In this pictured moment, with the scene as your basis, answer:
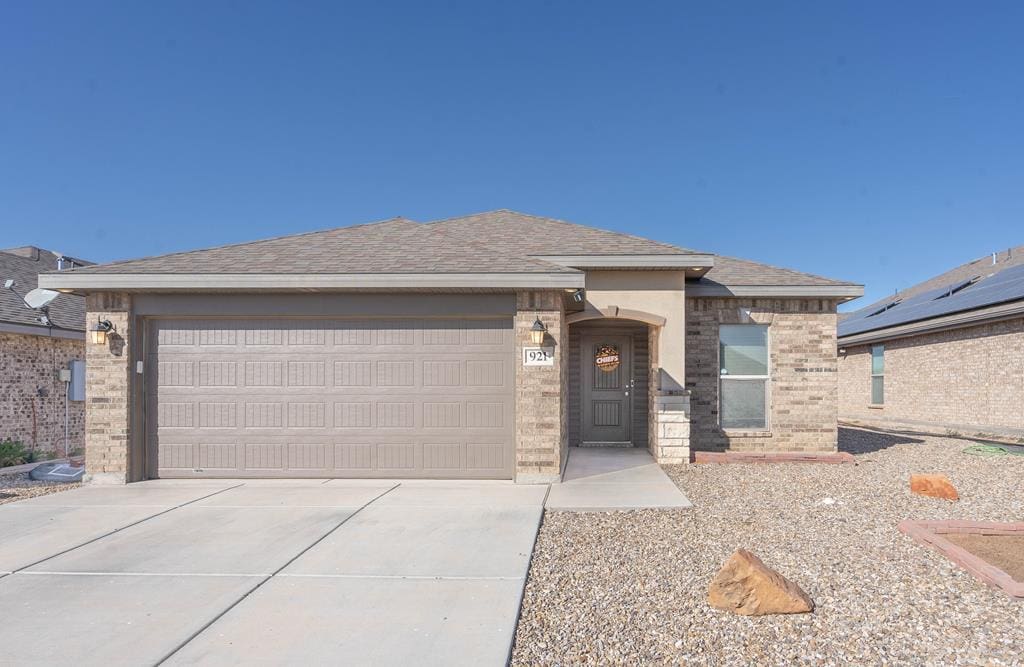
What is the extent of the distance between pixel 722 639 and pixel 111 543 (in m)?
5.38

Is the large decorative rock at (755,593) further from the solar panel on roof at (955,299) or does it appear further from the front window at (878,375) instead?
the front window at (878,375)

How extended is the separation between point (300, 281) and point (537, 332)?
11.0 ft

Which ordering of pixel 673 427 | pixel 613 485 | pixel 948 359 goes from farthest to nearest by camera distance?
pixel 948 359 → pixel 673 427 → pixel 613 485

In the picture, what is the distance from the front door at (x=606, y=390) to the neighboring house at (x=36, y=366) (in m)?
11.3

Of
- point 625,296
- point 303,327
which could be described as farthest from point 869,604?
point 303,327

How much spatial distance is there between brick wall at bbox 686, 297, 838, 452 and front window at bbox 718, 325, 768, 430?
134 millimetres

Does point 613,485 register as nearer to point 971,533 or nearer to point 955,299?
point 971,533

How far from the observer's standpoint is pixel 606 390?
420 inches

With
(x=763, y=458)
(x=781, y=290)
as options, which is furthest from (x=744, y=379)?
(x=781, y=290)

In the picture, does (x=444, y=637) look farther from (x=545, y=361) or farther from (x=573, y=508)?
(x=545, y=361)

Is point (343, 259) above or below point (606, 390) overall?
above

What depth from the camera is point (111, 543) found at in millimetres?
5051

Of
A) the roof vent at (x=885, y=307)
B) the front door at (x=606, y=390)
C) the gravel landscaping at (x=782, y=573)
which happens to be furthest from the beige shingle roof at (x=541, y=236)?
the roof vent at (x=885, y=307)

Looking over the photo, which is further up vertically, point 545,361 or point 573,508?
point 545,361
